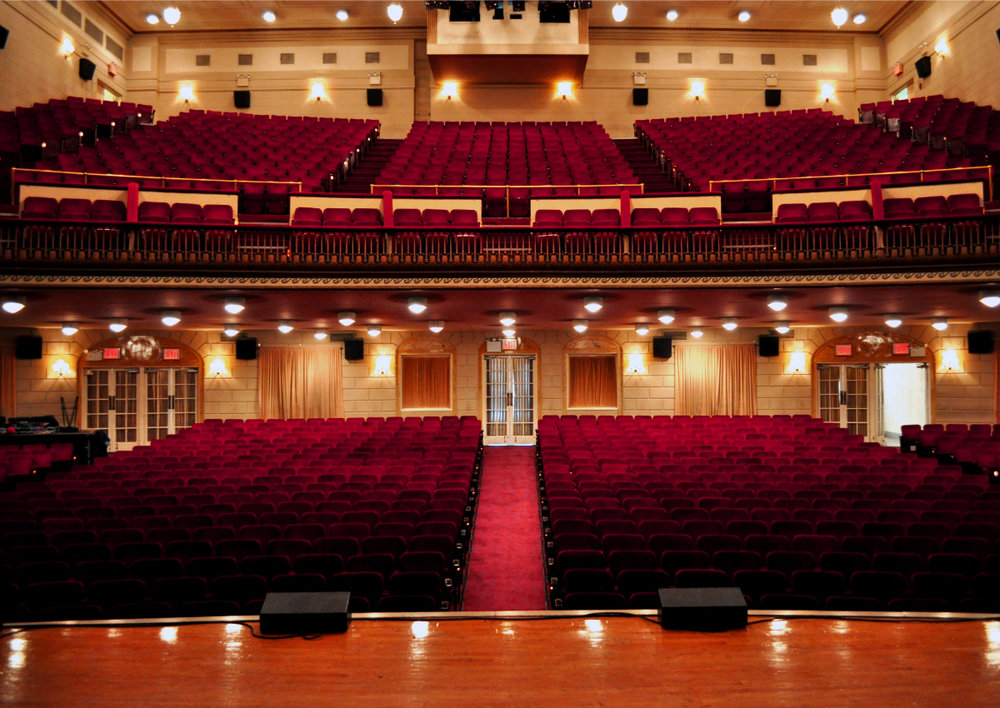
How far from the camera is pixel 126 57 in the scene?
19.1 m

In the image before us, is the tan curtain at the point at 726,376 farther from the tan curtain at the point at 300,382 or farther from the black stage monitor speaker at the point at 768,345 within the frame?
the tan curtain at the point at 300,382

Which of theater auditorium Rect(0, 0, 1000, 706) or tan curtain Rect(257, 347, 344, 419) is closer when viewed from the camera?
theater auditorium Rect(0, 0, 1000, 706)

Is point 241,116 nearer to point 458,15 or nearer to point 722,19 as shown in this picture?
point 458,15

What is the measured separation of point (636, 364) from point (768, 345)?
9.84ft

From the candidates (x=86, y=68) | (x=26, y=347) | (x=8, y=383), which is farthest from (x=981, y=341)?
(x=86, y=68)

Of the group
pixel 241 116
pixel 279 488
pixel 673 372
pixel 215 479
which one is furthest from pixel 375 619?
pixel 241 116

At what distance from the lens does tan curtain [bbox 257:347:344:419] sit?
598 inches

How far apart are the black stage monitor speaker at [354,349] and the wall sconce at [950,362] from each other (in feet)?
42.6

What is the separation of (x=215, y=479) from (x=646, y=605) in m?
5.58

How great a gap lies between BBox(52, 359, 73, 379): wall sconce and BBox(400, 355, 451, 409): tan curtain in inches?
289

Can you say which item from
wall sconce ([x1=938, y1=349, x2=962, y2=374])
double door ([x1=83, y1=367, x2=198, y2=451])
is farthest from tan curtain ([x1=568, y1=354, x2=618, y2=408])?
double door ([x1=83, y1=367, x2=198, y2=451])

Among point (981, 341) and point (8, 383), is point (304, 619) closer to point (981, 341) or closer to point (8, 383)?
point (8, 383)

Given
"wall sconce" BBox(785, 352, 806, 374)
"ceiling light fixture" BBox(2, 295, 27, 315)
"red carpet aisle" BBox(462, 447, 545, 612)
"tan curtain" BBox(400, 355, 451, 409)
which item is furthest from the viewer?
"tan curtain" BBox(400, 355, 451, 409)

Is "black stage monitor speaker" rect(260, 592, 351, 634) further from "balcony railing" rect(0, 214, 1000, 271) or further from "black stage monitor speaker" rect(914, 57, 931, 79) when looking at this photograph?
"black stage monitor speaker" rect(914, 57, 931, 79)
